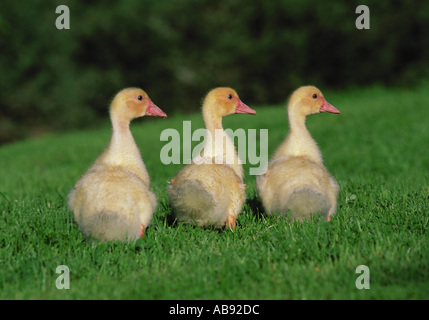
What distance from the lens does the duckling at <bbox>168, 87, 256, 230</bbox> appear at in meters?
5.62

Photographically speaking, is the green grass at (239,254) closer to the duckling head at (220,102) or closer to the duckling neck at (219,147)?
the duckling neck at (219,147)

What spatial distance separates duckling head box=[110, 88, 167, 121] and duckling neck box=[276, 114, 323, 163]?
1678 millimetres

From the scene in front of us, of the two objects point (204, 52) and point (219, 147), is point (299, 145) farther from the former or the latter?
point (204, 52)

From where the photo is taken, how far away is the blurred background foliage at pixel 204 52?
25906mm

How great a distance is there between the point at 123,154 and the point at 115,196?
0.84 meters

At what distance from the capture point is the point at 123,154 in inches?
234

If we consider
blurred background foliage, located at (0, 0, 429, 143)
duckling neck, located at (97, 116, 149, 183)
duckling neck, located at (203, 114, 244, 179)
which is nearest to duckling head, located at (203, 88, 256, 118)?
duckling neck, located at (203, 114, 244, 179)

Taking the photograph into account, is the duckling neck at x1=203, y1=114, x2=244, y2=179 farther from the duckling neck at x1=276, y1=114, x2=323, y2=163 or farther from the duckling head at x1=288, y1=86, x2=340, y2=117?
the duckling head at x1=288, y1=86, x2=340, y2=117

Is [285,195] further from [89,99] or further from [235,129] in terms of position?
[89,99]

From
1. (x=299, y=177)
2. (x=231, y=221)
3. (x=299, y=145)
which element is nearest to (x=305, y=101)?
(x=299, y=145)

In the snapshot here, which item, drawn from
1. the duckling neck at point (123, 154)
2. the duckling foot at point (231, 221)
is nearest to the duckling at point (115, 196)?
the duckling neck at point (123, 154)

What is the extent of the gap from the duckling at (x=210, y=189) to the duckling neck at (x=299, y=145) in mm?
617

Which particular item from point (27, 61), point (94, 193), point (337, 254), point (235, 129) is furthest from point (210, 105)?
point (27, 61)
